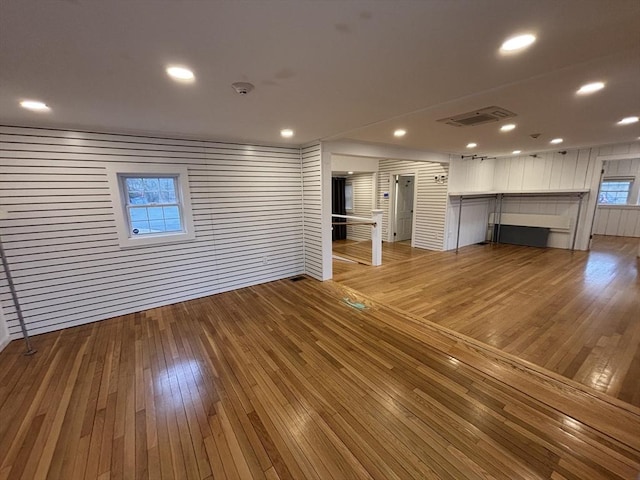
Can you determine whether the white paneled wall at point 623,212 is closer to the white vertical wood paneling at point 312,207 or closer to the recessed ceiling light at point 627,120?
the recessed ceiling light at point 627,120

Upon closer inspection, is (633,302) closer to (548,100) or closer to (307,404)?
(548,100)

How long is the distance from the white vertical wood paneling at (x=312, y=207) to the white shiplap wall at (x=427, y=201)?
331 centimetres

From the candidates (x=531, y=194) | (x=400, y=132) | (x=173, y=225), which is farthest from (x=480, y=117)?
(x=531, y=194)

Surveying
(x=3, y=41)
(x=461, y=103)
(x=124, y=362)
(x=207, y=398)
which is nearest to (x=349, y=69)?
(x=461, y=103)

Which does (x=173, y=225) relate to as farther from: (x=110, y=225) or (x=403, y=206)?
(x=403, y=206)

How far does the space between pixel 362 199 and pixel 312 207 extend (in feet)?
13.6

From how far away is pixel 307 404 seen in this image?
2031 millimetres

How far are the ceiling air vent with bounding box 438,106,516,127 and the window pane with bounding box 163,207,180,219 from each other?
4.01 metres

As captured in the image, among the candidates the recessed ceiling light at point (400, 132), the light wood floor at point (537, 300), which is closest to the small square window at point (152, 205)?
the light wood floor at point (537, 300)

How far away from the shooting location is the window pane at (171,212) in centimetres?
390

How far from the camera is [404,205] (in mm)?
8406

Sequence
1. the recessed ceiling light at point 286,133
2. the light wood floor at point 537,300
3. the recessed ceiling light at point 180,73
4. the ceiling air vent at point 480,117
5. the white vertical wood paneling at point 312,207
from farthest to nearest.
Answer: the white vertical wood paneling at point 312,207, the recessed ceiling light at point 286,133, the ceiling air vent at point 480,117, the light wood floor at point 537,300, the recessed ceiling light at point 180,73

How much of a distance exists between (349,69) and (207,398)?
2824mm

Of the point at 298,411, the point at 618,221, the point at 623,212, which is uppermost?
the point at 623,212
